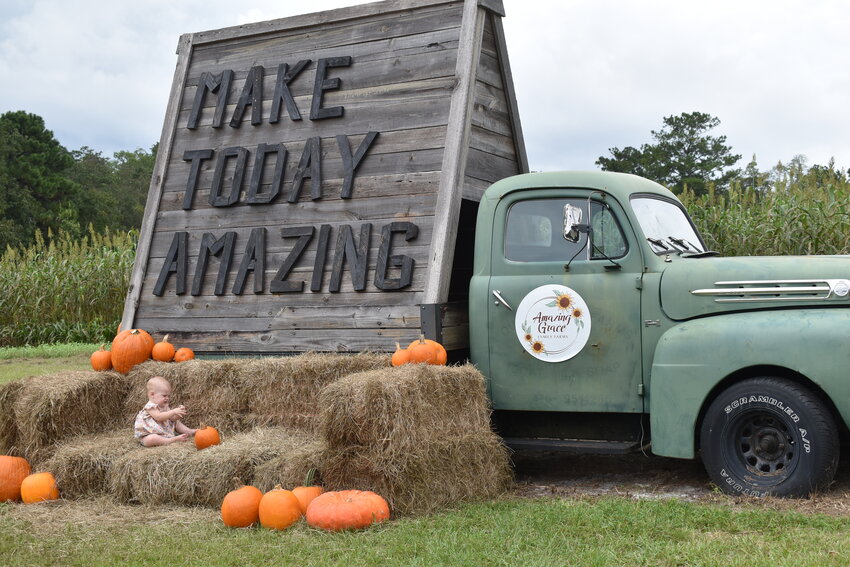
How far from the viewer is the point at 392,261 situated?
282 inches

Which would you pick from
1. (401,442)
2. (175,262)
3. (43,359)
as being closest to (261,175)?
(175,262)

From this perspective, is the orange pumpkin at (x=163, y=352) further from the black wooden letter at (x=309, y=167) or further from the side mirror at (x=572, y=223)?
the side mirror at (x=572, y=223)

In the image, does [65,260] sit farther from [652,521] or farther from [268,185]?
[652,521]

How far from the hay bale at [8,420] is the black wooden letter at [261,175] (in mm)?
2516

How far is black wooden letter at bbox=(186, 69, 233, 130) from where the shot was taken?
27.4 feet

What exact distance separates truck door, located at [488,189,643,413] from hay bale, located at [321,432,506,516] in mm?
706

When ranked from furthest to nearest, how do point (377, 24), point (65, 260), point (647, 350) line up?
point (65, 260)
point (377, 24)
point (647, 350)

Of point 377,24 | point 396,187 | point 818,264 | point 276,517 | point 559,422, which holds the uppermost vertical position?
point 377,24

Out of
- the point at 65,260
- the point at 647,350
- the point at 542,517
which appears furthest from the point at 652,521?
the point at 65,260

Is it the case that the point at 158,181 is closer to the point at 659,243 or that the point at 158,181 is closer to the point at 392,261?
the point at 392,261

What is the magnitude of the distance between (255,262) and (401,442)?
303cm

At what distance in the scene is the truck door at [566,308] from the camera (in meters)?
6.04

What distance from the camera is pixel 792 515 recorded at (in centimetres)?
493

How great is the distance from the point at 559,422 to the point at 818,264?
2.08 m
